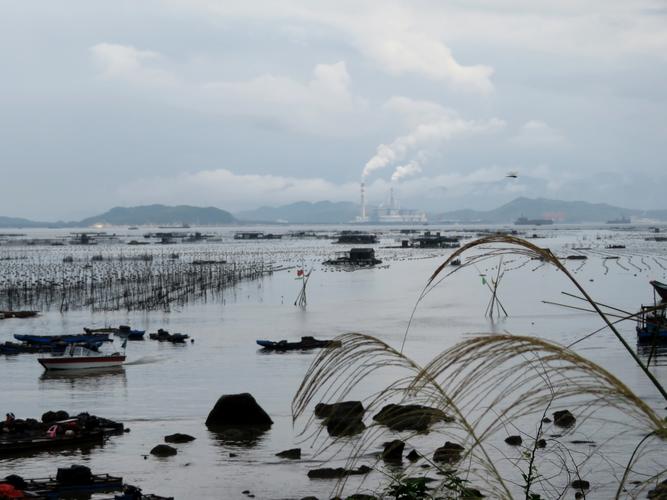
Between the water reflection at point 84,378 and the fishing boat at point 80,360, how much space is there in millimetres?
233

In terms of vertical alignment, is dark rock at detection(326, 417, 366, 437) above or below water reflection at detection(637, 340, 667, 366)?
above

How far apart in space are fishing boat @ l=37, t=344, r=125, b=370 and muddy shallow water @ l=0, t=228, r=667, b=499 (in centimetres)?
58

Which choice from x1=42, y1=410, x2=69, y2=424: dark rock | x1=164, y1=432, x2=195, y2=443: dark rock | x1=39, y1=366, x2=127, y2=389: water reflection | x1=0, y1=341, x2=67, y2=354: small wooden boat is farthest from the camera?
x1=0, y1=341, x2=67, y2=354: small wooden boat

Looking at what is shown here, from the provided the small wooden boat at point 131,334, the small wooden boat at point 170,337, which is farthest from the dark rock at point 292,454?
the small wooden boat at point 131,334

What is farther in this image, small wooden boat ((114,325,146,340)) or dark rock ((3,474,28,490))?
small wooden boat ((114,325,146,340))

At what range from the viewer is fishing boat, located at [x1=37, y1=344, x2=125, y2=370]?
3847cm

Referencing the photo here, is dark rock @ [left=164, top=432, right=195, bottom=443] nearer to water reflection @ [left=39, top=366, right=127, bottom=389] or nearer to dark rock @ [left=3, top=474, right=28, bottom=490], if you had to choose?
dark rock @ [left=3, top=474, right=28, bottom=490]

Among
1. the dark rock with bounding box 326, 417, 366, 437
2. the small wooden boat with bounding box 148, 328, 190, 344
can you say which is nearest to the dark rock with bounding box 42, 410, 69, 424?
the dark rock with bounding box 326, 417, 366, 437

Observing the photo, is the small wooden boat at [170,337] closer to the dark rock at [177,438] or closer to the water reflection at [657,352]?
the dark rock at [177,438]

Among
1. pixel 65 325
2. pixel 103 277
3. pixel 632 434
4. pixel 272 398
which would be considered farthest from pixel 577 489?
pixel 103 277

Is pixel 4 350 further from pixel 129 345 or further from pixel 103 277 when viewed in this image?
pixel 103 277

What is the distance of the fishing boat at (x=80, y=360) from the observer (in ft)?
126

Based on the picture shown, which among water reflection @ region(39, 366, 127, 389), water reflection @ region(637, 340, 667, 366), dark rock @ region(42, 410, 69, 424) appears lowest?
water reflection @ region(39, 366, 127, 389)

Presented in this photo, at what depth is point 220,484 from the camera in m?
20.9
